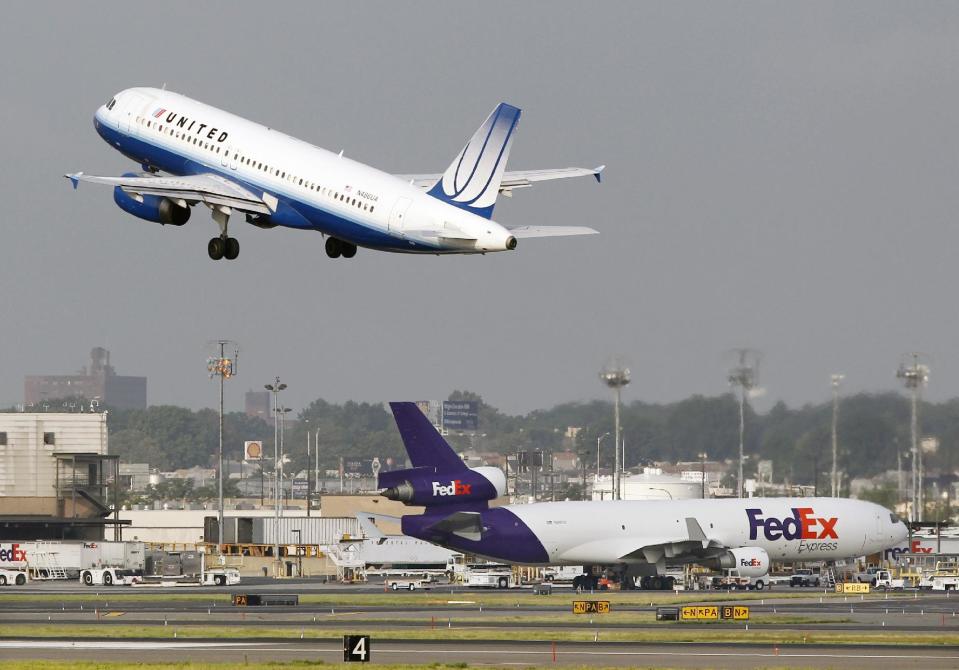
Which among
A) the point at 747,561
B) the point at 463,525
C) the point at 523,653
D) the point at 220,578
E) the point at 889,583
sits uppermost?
the point at 463,525

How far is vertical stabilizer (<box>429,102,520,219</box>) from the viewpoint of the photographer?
78281 mm

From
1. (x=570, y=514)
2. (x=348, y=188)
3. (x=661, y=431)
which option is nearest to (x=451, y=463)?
(x=570, y=514)

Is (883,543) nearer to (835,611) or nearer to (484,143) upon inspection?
(835,611)

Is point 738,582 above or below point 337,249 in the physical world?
below

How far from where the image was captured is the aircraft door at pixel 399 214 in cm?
7769

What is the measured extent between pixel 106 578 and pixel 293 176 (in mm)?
68983

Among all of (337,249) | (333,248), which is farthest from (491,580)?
(333,248)

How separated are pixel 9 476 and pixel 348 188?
373 feet

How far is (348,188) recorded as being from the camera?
80.2 metres

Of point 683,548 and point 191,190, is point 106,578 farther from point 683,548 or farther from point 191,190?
point 191,190

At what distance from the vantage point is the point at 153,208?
82.7 m

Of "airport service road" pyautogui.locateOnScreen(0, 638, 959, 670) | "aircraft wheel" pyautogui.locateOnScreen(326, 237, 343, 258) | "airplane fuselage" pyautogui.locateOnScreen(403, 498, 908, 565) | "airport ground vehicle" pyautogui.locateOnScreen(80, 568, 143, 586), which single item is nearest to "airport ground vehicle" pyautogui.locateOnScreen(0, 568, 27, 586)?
"airport ground vehicle" pyautogui.locateOnScreen(80, 568, 143, 586)

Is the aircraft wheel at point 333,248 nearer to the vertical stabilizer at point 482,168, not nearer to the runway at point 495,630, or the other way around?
the vertical stabilizer at point 482,168

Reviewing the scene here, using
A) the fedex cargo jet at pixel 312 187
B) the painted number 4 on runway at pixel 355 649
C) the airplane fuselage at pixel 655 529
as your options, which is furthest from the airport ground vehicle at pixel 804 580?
the painted number 4 on runway at pixel 355 649
